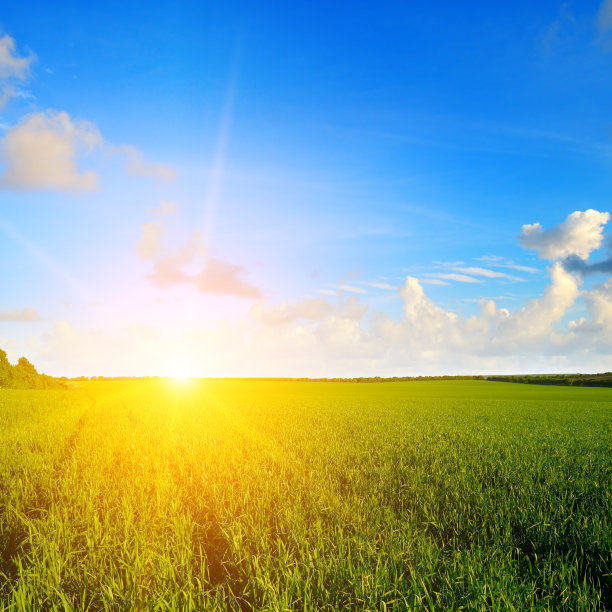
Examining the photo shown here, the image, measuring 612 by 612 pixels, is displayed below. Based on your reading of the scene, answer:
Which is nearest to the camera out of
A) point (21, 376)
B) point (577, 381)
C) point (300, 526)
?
point (300, 526)

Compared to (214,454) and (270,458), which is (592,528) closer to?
(270,458)

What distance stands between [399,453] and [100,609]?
317 inches

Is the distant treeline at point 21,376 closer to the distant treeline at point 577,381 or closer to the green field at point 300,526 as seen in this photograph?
the green field at point 300,526

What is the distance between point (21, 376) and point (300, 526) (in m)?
55.7

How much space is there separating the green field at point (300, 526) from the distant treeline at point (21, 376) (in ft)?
144

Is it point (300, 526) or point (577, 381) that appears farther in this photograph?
point (577, 381)

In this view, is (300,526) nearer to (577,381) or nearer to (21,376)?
(21,376)

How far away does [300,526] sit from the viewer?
5340 millimetres

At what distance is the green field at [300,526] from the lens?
13.0 feet

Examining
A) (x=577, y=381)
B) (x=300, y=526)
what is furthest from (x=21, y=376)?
(x=577, y=381)

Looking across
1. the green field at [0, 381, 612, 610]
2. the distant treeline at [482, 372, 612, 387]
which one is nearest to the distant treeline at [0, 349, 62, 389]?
the green field at [0, 381, 612, 610]

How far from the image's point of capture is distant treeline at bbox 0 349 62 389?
154ft

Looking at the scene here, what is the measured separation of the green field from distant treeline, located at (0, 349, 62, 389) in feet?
144

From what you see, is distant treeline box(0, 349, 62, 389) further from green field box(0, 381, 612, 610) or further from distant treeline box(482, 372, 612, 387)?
distant treeline box(482, 372, 612, 387)
